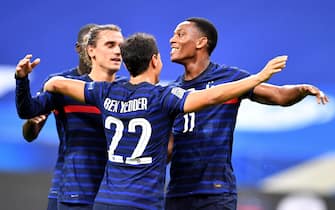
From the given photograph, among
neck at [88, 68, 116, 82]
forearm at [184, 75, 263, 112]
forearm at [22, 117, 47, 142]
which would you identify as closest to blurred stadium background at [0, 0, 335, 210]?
forearm at [22, 117, 47, 142]

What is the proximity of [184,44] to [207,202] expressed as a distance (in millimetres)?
924

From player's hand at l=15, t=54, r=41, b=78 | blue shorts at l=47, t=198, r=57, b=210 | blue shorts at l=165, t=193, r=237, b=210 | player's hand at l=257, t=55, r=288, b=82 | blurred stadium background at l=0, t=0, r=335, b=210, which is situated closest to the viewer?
player's hand at l=257, t=55, r=288, b=82

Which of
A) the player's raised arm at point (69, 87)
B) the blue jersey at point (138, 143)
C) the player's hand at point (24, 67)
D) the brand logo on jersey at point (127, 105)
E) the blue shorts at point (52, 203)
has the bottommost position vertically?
the blue shorts at point (52, 203)

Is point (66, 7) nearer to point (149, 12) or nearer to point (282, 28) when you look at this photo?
point (149, 12)

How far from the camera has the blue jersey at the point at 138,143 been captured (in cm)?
386

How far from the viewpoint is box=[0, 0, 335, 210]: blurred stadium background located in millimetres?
6961

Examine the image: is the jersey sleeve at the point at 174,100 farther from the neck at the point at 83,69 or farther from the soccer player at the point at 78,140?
the neck at the point at 83,69

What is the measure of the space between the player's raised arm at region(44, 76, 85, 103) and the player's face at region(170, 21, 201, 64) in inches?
26.8

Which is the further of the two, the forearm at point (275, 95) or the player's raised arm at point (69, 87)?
the forearm at point (275, 95)

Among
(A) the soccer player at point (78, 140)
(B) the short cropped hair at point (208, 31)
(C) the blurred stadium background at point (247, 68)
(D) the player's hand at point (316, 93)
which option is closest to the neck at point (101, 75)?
(A) the soccer player at point (78, 140)

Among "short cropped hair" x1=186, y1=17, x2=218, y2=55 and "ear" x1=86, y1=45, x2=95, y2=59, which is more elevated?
"short cropped hair" x1=186, y1=17, x2=218, y2=55

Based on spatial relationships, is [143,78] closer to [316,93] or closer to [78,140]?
Answer: [78,140]

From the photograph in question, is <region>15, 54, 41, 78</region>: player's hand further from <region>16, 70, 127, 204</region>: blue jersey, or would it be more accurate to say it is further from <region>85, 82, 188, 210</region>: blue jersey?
<region>85, 82, 188, 210</region>: blue jersey

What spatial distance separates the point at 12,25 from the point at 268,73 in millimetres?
4171
